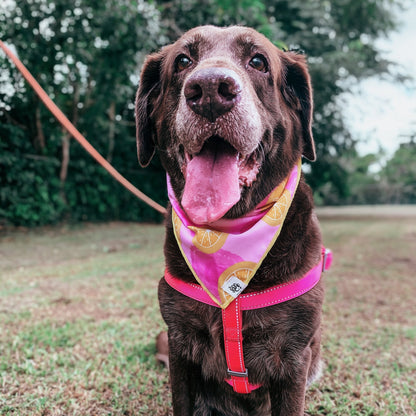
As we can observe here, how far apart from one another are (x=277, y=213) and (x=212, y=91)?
0.61 metres

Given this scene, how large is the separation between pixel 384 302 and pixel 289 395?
11.0 feet

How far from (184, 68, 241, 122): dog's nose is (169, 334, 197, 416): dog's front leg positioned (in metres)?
1.09

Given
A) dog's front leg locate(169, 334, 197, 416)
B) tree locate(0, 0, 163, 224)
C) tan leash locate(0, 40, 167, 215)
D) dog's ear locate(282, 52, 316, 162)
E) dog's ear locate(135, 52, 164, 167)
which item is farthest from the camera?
tree locate(0, 0, 163, 224)

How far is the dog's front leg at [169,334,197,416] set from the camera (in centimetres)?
168

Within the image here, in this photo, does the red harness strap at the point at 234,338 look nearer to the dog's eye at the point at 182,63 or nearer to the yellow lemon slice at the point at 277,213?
the yellow lemon slice at the point at 277,213

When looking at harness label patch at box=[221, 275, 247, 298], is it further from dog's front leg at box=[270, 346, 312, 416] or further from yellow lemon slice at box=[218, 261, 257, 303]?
dog's front leg at box=[270, 346, 312, 416]

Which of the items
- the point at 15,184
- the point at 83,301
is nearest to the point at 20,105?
the point at 15,184

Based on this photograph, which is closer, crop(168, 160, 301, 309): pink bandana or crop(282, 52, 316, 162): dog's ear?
crop(168, 160, 301, 309): pink bandana

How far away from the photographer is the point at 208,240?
1641mm

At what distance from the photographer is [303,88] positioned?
1.97 m

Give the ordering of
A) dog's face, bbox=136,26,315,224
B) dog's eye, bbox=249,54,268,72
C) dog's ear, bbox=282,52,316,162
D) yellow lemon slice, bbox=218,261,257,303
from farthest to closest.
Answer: dog's ear, bbox=282,52,316,162
dog's eye, bbox=249,54,268,72
yellow lemon slice, bbox=218,261,257,303
dog's face, bbox=136,26,315,224

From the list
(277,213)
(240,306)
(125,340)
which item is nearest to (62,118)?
(277,213)

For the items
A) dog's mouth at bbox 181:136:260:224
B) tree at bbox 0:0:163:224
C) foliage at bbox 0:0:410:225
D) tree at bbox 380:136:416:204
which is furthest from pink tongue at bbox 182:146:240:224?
tree at bbox 380:136:416:204

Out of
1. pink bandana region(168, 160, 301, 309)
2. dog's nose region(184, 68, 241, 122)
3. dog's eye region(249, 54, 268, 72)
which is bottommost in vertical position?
pink bandana region(168, 160, 301, 309)
